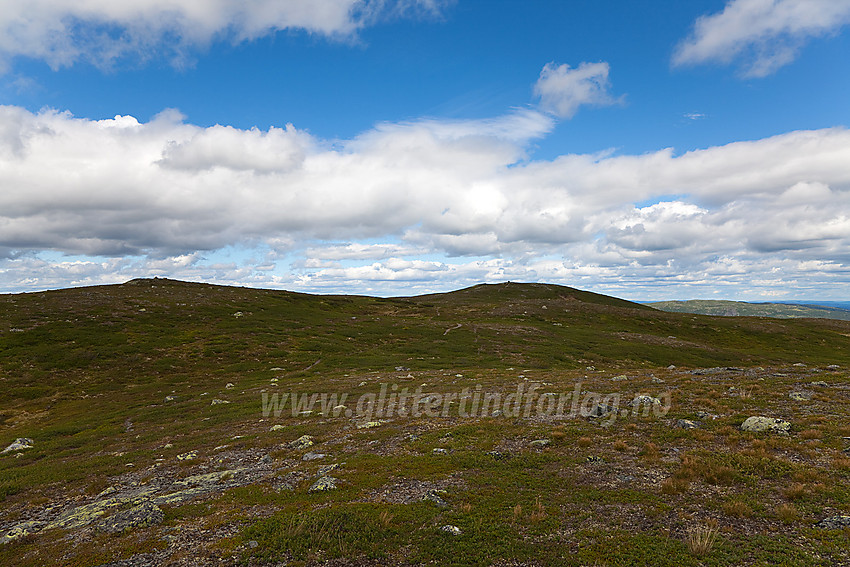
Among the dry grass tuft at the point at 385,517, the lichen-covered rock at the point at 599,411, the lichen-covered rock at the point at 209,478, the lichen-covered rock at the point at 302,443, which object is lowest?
the lichen-covered rock at the point at 302,443

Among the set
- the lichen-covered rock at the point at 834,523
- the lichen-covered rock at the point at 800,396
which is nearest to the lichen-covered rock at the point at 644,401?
the lichen-covered rock at the point at 800,396

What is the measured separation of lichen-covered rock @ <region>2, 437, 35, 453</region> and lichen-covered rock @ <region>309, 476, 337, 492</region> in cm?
3073

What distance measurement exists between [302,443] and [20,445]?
2602 centimetres

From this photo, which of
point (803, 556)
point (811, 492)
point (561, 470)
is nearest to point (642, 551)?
point (803, 556)

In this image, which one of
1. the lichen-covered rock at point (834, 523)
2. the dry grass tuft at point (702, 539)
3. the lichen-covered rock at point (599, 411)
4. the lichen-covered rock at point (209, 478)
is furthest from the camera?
the lichen-covered rock at point (599, 411)

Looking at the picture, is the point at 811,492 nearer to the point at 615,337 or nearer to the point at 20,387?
the point at 20,387

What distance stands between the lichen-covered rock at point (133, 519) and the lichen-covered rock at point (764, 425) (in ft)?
95.8

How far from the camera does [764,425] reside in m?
20.5

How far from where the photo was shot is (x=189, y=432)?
31.9 m

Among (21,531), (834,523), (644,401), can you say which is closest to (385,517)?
(834,523)

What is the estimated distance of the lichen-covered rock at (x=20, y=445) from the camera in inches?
1193

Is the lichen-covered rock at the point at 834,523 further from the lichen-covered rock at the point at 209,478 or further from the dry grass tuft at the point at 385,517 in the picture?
the lichen-covered rock at the point at 209,478

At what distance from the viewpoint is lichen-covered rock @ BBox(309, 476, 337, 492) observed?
56.2 feet

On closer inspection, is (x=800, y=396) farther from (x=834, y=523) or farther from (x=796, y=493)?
(x=834, y=523)
